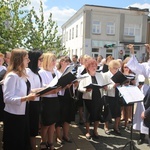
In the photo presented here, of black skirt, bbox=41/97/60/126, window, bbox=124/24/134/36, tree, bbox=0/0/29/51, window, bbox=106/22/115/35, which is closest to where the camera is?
black skirt, bbox=41/97/60/126

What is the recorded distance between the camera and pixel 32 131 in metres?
4.02

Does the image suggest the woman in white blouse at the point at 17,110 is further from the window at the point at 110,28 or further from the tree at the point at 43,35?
the window at the point at 110,28

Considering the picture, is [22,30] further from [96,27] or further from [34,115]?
[96,27]

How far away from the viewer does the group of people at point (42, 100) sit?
324cm

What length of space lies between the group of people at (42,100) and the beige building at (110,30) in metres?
23.3

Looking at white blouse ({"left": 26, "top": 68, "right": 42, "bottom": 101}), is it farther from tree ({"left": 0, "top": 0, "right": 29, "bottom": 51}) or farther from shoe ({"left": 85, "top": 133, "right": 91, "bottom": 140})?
tree ({"left": 0, "top": 0, "right": 29, "bottom": 51})

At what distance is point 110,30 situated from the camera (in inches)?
1175

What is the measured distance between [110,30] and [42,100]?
27.0 m

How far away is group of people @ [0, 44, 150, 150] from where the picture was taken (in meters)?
3.24

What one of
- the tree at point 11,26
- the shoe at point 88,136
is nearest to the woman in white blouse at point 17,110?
the shoe at point 88,136

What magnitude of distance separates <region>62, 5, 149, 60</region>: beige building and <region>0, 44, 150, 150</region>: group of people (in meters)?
23.3

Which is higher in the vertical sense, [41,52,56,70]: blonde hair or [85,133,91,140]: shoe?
[41,52,56,70]: blonde hair

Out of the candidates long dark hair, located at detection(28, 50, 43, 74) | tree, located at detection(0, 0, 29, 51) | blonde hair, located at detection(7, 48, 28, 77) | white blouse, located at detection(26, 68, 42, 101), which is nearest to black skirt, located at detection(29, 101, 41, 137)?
white blouse, located at detection(26, 68, 42, 101)

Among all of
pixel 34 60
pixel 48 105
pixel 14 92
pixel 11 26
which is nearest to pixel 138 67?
pixel 48 105
